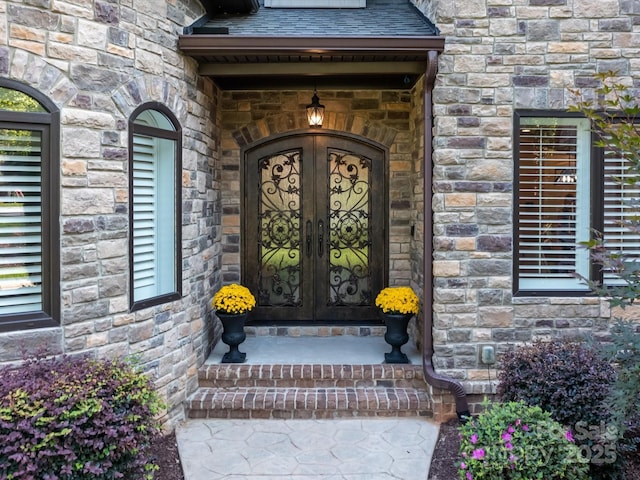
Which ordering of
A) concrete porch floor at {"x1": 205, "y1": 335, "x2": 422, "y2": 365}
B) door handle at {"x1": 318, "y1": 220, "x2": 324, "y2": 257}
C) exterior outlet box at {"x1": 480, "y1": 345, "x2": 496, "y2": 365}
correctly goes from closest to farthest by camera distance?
exterior outlet box at {"x1": 480, "y1": 345, "x2": 496, "y2": 365} < concrete porch floor at {"x1": 205, "y1": 335, "x2": 422, "y2": 365} < door handle at {"x1": 318, "y1": 220, "x2": 324, "y2": 257}

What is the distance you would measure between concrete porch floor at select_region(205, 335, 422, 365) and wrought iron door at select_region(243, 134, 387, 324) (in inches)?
12.2

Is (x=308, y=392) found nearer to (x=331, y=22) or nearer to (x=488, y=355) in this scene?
(x=488, y=355)

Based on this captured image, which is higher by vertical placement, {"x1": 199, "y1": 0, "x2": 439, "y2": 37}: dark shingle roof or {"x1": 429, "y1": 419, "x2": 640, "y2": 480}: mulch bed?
{"x1": 199, "y1": 0, "x2": 439, "y2": 37}: dark shingle roof

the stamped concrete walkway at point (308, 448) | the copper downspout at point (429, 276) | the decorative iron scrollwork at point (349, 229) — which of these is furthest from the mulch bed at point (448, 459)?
the decorative iron scrollwork at point (349, 229)

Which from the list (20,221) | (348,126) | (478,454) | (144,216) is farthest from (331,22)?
(478,454)

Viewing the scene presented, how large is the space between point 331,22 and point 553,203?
2679 millimetres

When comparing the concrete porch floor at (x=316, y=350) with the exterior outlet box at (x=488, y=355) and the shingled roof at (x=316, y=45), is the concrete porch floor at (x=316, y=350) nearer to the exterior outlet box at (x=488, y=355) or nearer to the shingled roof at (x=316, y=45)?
the exterior outlet box at (x=488, y=355)

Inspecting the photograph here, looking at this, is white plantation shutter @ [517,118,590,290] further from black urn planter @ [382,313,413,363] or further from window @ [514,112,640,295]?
black urn planter @ [382,313,413,363]

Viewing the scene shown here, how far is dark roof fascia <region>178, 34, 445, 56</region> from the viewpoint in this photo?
13.4ft

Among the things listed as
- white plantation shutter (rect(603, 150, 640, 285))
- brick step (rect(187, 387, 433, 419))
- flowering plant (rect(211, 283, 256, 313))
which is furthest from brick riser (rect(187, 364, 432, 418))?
white plantation shutter (rect(603, 150, 640, 285))

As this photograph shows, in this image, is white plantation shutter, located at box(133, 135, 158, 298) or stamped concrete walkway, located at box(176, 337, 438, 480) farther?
white plantation shutter, located at box(133, 135, 158, 298)

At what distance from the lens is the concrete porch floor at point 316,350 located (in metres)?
4.73

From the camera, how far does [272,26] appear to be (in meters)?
4.55

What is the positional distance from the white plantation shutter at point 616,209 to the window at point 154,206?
3.74 meters
